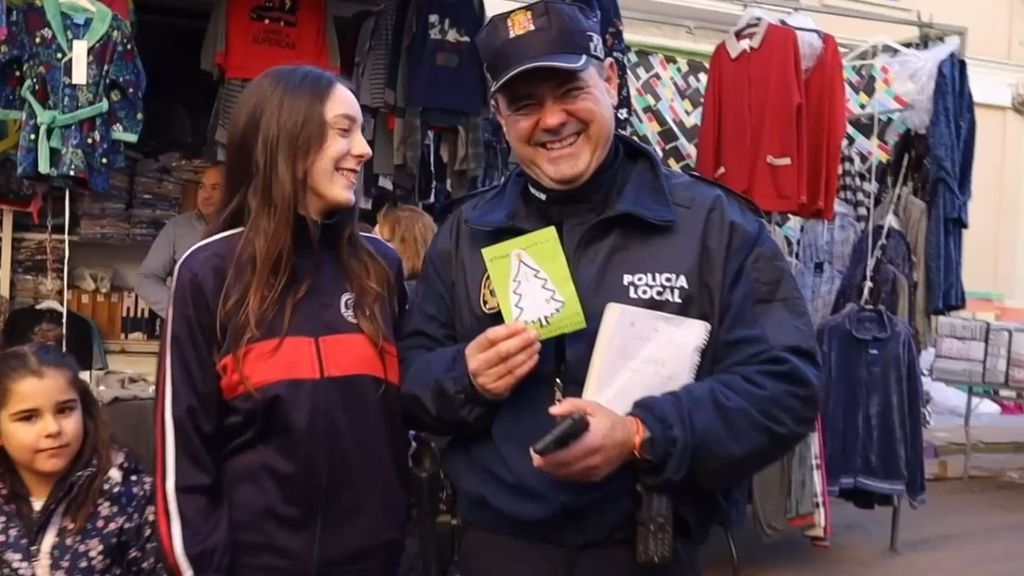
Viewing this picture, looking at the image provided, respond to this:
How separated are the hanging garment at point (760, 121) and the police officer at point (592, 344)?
9.90 feet

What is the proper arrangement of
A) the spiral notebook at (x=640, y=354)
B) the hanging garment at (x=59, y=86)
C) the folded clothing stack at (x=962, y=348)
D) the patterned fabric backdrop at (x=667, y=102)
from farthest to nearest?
the folded clothing stack at (x=962, y=348) → the patterned fabric backdrop at (x=667, y=102) → the hanging garment at (x=59, y=86) → the spiral notebook at (x=640, y=354)

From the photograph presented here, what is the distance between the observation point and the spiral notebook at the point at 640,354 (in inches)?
62.7

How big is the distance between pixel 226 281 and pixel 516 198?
1.73 feet

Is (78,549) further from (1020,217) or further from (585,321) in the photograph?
(1020,217)

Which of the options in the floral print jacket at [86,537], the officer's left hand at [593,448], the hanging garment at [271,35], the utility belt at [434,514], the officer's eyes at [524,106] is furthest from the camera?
the hanging garment at [271,35]

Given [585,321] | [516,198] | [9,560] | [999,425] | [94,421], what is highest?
[516,198]

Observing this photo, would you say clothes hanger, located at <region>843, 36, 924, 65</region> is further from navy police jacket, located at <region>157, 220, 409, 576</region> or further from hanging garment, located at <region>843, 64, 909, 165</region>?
navy police jacket, located at <region>157, 220, 409, 576</region>

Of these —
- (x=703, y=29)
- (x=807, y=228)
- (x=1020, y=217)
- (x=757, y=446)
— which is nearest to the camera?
(x=757, y=446)

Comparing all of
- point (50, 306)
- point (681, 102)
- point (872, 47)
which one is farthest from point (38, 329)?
point (872, 47)

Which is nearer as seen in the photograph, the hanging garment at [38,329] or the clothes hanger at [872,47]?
the hanging garment at [38,329]

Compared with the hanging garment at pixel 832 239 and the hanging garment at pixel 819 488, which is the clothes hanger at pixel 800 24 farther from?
the hanging garment at pixel 819 488

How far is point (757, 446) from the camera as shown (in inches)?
60.4

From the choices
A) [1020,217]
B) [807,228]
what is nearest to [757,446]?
[807,228]

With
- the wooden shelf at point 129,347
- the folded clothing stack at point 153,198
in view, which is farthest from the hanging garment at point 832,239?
the wooden shelf at point 129,347
